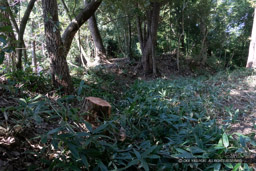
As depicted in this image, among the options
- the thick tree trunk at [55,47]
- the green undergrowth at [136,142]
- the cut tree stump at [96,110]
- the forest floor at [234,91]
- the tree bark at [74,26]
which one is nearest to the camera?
the green undergrowth at [136,142]

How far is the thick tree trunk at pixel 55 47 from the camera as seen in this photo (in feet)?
10.3

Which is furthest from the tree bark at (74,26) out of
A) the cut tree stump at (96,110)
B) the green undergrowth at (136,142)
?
the green undergrowth at (136,142)

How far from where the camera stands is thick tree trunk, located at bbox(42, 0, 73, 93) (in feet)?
10.3

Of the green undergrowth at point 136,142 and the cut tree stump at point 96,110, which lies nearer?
the green undergrowth at point 136,142

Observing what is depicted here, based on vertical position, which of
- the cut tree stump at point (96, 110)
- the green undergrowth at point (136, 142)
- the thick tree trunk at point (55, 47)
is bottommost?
the green undergrowth at point (136, 142)

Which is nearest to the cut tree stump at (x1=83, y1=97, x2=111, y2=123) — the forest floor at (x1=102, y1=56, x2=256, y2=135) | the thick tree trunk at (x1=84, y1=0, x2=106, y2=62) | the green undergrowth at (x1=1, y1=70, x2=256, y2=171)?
the green undergrowth at (x1=1, y1=70, x2=256, y2=171)

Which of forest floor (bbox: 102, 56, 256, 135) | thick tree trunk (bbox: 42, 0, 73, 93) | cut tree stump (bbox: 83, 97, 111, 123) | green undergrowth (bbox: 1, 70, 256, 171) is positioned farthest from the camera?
thick tree trunk (bbox: 42, 0, 73, 93)

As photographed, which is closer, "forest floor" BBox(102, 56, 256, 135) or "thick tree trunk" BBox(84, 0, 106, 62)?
"forest floor" BBox(102, 56, 256, 135)

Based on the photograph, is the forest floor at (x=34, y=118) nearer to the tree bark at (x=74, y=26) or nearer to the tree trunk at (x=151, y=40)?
the tree bark at (x=74, y=26)

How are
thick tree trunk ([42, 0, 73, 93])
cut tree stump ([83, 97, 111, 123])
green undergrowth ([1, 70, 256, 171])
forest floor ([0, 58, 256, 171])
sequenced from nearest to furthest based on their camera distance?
1. green undergrowth ([1, 70, 256, 171])
2. forest floor ([0, 58, 256, 171])
3. cut tree stump ([83, 97, 111, 123])
4. thick tree trunk ([42, 0, 73, 93])

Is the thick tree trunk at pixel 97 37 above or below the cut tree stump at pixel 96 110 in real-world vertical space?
above

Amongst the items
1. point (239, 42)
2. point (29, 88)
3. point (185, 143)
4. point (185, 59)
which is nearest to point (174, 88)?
point (185, 143)

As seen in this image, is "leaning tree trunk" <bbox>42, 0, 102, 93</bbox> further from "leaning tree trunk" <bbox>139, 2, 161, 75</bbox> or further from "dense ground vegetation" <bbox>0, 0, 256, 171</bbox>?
"leaning tree trunk" <bbox>139, 2, 161, 75</bbox>

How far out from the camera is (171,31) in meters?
10.2
